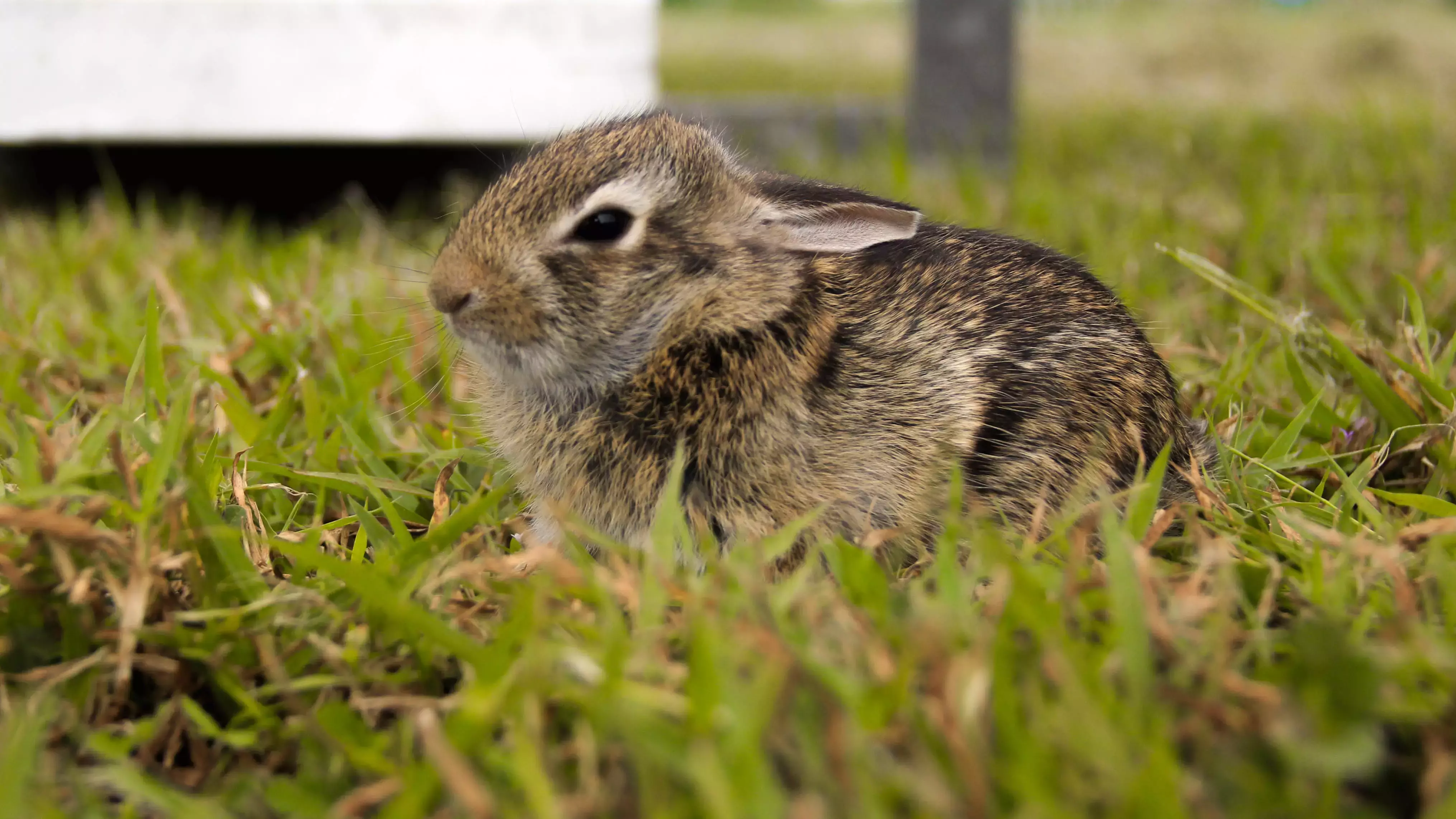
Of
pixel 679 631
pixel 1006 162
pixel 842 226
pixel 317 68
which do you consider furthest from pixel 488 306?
pixel 1006 162

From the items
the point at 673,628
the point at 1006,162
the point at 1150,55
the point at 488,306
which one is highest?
the point at 488,306

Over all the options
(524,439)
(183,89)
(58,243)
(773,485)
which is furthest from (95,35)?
(773,485)

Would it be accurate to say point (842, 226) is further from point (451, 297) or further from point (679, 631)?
point (679, 631)

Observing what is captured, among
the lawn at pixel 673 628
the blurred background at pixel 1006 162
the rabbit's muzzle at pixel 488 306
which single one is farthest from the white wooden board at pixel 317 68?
the rabbit's muzzle at pixel 488 306

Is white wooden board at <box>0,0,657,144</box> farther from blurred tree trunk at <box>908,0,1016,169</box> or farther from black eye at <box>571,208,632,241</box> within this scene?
black eye at <box>571,208,632,241</box>

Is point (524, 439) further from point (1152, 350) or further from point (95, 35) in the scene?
point (95, 35)

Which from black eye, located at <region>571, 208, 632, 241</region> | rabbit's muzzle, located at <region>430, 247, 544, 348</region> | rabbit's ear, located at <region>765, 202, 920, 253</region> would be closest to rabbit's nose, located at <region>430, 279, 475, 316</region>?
rabbit's muzzle, located at <region>430, 247, 544, 348</region>
